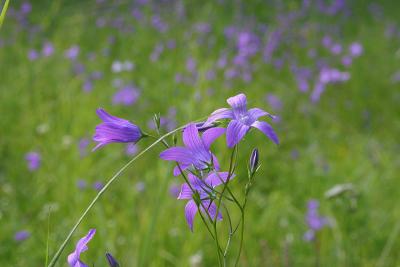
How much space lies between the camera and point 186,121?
228 centimetres

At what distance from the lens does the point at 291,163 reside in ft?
11.6

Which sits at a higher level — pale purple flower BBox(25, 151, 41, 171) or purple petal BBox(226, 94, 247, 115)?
pale purple flower BBox(25, 151, 41, 171)

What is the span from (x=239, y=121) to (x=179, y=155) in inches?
3.5

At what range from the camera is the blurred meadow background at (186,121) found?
2191mm

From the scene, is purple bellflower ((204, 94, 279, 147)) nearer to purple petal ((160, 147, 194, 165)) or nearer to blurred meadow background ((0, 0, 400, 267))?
purple petal ((160, 147, 194, 165))

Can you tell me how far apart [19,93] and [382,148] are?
275 cm

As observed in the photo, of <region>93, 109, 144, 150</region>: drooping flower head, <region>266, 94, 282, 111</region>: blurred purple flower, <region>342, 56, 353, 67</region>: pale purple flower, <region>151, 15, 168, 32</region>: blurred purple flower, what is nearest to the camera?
<region>93, 109, 144, 150</region>: drooping flower head

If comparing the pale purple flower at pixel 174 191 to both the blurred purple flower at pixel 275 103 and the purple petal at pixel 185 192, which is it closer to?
the blurred purple flower at pixel 275 103

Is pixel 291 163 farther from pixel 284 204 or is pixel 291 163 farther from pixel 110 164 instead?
pixel 110 164

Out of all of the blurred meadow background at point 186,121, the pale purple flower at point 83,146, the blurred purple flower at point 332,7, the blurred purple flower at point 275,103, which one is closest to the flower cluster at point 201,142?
the blurred meadow background at point 186,121

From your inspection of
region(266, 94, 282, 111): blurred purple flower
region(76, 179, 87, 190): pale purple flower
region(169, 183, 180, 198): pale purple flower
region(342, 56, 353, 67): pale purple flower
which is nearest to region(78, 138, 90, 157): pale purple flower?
region(76, 179, 87, 190): pale purple flower

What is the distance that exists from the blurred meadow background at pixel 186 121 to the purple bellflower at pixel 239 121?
0.24m

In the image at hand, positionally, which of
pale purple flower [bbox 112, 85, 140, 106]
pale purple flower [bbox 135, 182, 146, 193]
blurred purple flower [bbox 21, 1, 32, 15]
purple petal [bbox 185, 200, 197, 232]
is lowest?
purple petal [bbox 185, 200, 197, 232]

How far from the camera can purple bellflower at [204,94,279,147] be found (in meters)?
0.65
